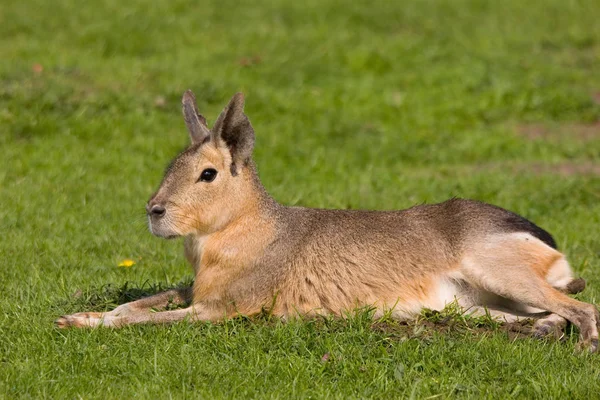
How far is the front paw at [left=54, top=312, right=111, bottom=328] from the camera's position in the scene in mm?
5574

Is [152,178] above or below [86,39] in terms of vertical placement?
below

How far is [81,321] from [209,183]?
39.8 inches

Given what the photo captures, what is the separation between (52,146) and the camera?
10.5 meters

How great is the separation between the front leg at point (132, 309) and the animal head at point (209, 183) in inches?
19.6

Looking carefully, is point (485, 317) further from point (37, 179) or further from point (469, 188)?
point (37, 179)

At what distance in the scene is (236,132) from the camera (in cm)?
577

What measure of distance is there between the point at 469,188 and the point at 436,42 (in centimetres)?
541

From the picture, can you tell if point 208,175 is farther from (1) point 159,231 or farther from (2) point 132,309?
(2) point 132,309

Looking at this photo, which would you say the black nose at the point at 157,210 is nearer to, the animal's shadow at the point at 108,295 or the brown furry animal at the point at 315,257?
the brown furry animal at the point at 315,257

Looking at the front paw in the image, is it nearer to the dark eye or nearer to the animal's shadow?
the animal's shadow

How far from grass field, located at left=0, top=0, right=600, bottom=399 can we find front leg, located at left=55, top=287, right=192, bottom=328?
0.11m

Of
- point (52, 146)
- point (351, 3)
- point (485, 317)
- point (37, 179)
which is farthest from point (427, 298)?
point (351, 3)

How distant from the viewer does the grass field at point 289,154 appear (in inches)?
200

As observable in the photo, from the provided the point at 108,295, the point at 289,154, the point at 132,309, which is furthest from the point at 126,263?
Answer: the point at 289,154
